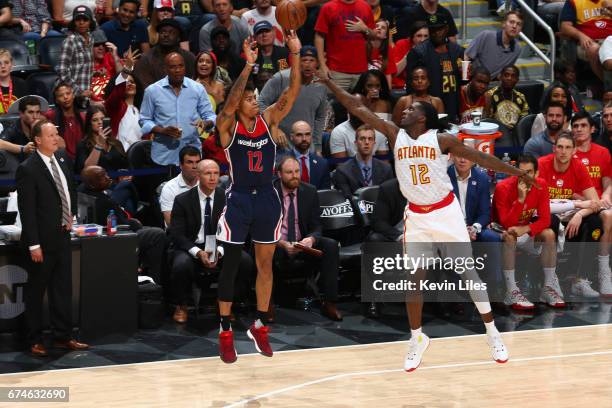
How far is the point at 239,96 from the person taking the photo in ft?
26.4

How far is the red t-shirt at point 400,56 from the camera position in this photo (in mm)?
13320

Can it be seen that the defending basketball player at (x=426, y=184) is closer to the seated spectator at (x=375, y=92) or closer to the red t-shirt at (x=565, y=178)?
the red t-shirt at (x=565, y=178)

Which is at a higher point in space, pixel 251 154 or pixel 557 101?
pixel 251 154

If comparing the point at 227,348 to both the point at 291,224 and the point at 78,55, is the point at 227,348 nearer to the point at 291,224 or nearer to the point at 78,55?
the point at 291,224

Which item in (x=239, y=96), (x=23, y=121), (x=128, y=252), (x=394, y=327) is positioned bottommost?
(x=394, y=327)

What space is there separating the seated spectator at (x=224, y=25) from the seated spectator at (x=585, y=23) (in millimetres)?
4037

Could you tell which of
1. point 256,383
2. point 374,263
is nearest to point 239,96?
point 256,383

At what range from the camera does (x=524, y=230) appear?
34.3 feet

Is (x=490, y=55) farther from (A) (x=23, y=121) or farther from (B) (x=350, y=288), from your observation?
(A) (x=23, y=121)

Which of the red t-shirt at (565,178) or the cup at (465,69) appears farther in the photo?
the cup at (465,69)

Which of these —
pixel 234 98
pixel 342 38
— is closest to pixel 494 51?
pixel 342 38

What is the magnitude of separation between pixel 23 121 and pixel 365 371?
13.4 feet

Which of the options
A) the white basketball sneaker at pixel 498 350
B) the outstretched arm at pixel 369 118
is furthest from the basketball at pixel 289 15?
the white basketball sneaker at pixel 498 350

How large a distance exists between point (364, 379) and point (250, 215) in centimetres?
152
